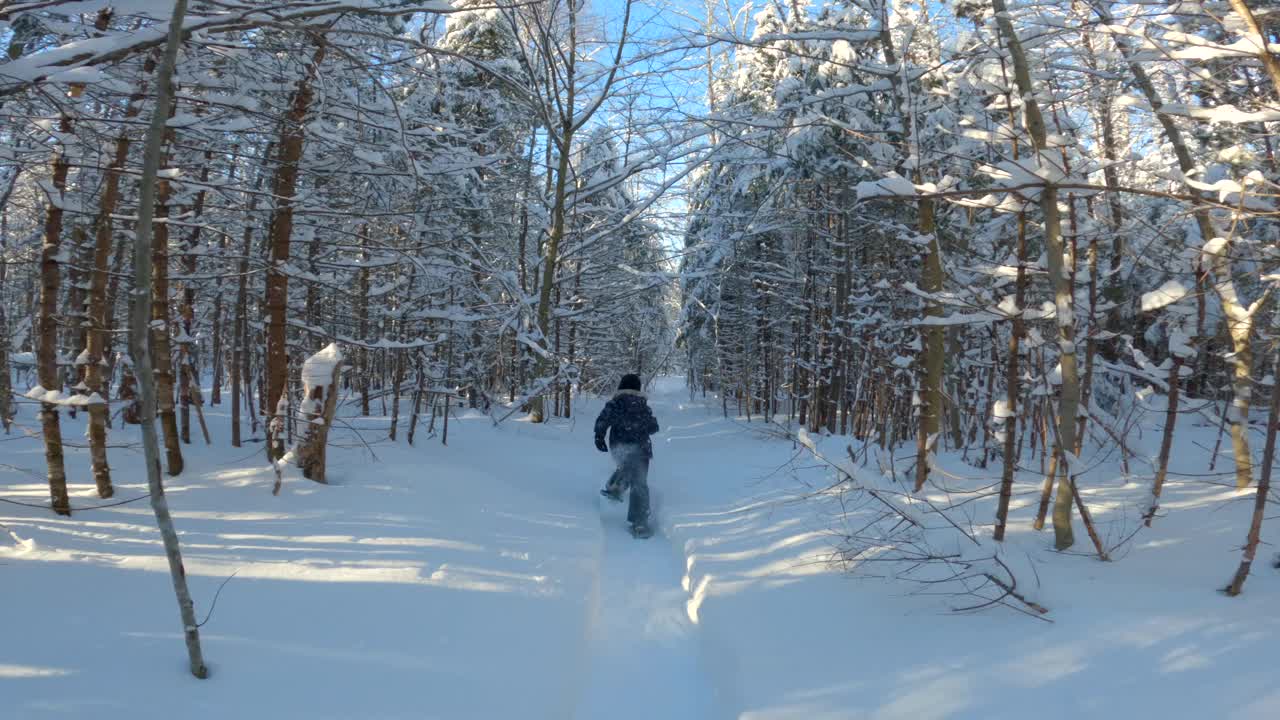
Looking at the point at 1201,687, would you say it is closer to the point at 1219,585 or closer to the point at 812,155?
the point at 1219,585

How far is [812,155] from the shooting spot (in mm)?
12734

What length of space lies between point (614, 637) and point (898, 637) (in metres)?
2.05

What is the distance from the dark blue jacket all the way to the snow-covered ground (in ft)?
5.11

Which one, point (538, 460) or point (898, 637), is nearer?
point (898, 637)

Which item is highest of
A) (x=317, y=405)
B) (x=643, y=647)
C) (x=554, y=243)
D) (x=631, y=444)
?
(x=554, y=243)

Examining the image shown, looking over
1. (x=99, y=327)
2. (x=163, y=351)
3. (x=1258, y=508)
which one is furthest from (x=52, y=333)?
(x=1258, y=508)

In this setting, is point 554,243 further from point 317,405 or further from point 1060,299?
point 1060,299

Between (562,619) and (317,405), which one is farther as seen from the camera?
(317,405)

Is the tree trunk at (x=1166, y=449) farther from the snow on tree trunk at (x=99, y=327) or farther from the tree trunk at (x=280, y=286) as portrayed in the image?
the snow on tree trunk at (x=99, y=327)

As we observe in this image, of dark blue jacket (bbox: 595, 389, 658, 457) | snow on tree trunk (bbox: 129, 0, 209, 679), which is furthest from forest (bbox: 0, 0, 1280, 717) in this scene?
dark blue jacket (bbox: 595, 389, 658, 457)

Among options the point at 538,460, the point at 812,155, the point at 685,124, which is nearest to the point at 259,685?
the point at 538,460

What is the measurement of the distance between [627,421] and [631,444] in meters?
0.30

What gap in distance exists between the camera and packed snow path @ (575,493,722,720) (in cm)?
402

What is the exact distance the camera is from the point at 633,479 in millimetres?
8133
